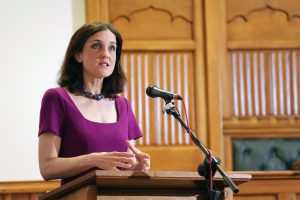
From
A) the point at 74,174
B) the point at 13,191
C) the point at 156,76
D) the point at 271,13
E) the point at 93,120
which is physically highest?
the point at 271,13

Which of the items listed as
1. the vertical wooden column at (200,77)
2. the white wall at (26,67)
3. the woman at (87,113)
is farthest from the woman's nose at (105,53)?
the vertical wooden column at (200,77)

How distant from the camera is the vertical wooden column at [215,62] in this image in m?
4.74

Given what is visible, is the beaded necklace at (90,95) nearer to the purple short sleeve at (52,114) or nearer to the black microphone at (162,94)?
the purple short sleeve at (52,114)

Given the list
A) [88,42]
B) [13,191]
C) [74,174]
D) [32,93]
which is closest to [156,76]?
[32,93]

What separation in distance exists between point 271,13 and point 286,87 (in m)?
0.58

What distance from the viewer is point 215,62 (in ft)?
15.9

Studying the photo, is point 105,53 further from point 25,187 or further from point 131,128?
point 25,187

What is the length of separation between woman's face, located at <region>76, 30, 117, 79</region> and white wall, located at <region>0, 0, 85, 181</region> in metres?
1.80

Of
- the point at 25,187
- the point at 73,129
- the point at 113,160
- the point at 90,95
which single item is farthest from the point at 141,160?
the point at 25,187

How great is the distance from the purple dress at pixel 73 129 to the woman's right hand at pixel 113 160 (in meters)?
0.25

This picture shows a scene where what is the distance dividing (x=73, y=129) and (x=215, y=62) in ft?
8.09

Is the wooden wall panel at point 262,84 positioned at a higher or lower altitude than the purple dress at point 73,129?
higher

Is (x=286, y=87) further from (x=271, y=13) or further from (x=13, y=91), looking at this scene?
(x=13, y=91)

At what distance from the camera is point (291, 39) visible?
195 inches
